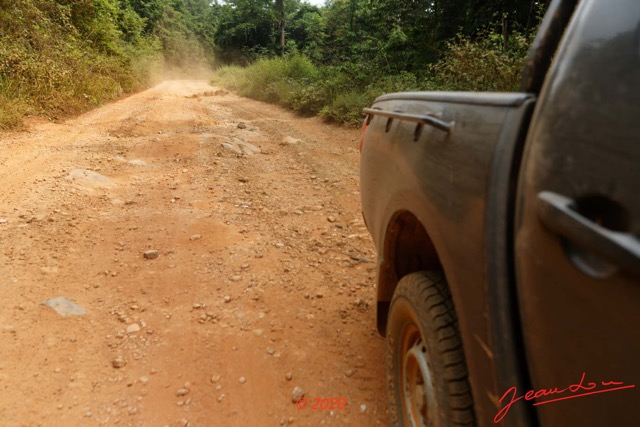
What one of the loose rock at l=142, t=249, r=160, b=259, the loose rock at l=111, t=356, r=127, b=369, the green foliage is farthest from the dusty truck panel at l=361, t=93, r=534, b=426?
the green foliage

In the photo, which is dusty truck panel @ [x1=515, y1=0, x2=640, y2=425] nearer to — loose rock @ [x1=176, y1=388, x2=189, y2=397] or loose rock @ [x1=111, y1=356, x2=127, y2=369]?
loose rock @ [x1=176, y1=388, x2=189, y2=397]

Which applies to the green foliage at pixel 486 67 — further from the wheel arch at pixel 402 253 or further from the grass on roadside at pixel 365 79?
the wheel arch at pixel 402 253

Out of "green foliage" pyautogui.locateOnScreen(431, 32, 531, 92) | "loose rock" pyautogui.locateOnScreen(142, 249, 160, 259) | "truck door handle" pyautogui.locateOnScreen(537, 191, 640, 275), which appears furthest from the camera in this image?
"green foliage" pyautogui.locateOnScreen(431, 32, 531, 92)

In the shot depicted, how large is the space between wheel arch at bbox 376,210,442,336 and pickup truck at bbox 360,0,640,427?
10.6 inches

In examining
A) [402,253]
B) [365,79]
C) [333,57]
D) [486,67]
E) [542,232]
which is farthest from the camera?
[333,57]

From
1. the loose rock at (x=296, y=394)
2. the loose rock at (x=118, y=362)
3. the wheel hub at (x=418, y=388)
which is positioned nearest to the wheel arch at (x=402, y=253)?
the wheel hub at (x=418, y=388)

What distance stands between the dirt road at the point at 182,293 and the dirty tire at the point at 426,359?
0.45 m

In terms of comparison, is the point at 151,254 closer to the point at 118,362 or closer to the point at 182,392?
the point at 118,362

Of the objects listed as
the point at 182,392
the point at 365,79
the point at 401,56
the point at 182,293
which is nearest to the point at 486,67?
the point at 365,79

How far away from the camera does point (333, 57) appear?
46.8 ft

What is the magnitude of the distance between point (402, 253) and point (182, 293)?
1820 mm

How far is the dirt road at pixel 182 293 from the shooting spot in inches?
80.0

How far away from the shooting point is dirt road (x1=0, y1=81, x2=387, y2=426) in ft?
6.67

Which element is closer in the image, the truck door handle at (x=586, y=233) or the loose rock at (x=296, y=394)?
the truck door handle at (x=586, y=233)
